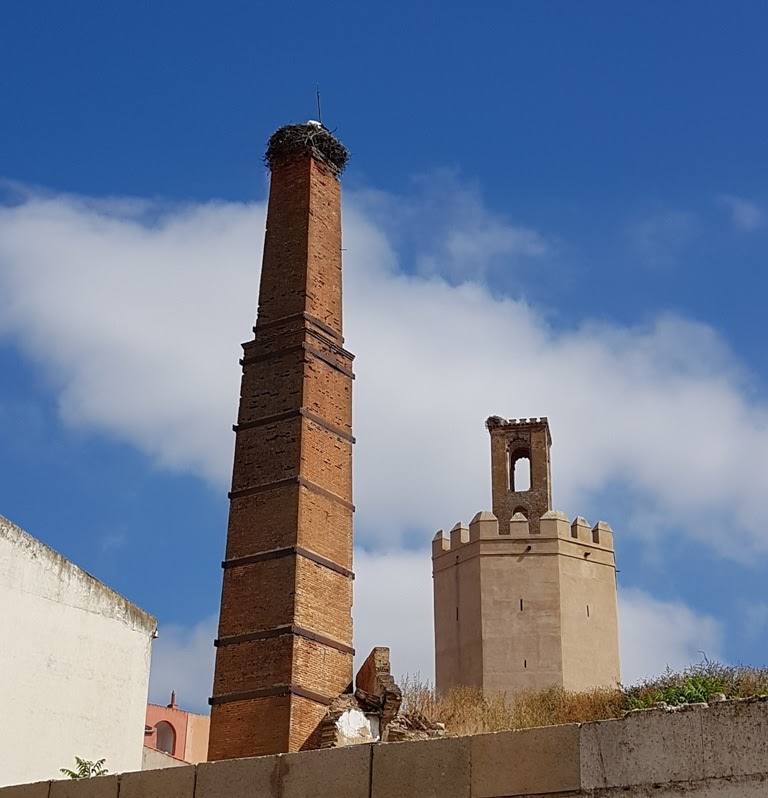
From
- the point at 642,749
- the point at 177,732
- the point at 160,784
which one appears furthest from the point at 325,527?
the point at 177,732

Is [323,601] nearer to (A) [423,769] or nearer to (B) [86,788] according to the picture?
(B) [86,788]

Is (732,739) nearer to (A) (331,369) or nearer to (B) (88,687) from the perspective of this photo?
(B) (88,687)

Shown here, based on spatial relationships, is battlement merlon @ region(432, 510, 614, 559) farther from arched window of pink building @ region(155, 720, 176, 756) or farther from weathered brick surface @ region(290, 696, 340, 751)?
weathered brick surface @ region(290, 696, 340, 751)

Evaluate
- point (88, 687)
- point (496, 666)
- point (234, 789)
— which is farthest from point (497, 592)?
point (234, 789)

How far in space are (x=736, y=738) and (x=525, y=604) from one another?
26.7m

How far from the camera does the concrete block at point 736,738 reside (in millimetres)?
5113

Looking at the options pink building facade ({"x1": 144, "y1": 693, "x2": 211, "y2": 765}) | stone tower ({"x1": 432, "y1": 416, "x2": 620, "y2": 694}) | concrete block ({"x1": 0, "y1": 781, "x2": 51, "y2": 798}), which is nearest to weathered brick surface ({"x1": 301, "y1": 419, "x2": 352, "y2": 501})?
concrete block ({"x1": 0, "y1": 781, "x2": 51, "y2": 798})

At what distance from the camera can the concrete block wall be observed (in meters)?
5.18

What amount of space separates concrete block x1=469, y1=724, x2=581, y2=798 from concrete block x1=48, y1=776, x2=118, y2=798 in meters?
2.45

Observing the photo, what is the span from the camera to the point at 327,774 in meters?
6.29

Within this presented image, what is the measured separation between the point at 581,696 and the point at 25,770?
56.3ft

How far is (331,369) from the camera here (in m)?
18.9

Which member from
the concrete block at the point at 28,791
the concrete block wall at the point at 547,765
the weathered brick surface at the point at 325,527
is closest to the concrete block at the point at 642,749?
the concrete block wall at the point at 547,765

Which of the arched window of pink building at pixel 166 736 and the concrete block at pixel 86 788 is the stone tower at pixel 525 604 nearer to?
the arched window of pink building at pixel 166 736
